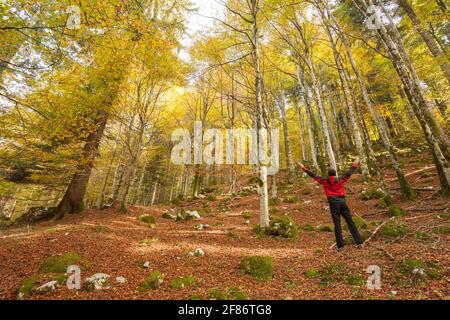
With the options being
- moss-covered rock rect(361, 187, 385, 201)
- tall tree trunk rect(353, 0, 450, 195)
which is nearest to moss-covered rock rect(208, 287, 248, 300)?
tall tree trunk rect(353, 0, 450, 195)

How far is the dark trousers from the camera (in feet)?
16.7

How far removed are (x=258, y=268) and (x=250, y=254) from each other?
1133mm

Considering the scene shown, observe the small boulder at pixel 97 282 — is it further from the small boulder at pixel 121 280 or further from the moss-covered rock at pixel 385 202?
the moss-covered rock at pixel 385 202

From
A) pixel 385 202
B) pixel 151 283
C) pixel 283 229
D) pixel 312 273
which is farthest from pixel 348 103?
pixel 151 283

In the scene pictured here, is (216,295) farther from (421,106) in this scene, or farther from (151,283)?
(421,106)

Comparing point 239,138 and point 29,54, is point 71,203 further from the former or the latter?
point 239,138

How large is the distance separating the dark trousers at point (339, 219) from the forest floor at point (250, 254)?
29cm

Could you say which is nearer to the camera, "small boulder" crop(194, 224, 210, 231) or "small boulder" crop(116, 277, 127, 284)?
"small boulder" crop(116, 277, 127, 284)

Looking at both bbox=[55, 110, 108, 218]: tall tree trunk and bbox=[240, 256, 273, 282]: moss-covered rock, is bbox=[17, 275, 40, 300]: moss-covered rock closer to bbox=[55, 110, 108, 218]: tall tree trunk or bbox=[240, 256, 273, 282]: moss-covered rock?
bbox=[240, 256, 273, 282]: moss-covered rock

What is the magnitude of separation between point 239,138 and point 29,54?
63.4ft

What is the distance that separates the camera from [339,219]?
5199 mm

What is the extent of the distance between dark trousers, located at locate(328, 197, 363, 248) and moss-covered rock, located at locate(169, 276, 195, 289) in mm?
3584
